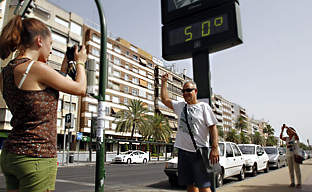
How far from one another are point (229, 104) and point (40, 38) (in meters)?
116

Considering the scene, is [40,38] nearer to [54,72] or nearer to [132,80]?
[54,72]

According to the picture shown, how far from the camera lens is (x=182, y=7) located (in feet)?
17.4

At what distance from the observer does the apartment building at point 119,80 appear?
1675 inches

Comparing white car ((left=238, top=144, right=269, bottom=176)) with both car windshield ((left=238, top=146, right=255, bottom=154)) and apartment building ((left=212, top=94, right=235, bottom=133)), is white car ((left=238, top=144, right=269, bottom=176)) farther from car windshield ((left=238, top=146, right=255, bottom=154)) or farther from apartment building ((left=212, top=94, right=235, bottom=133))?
apartment building ((left=212, top=94, right=235, bottom=133))

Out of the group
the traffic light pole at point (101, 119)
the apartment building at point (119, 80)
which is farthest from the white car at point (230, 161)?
the apartment building at point (119, 80)

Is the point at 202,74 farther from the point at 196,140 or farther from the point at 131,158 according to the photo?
the point at 131,158

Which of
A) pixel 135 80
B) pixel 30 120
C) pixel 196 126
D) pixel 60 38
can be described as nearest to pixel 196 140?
pixel 196 126

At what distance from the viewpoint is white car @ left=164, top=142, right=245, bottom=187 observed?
8953 mm

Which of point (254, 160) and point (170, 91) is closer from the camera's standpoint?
point (254, 160)

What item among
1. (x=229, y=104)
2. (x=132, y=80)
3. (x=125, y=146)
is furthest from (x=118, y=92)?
(x=229, y=104)

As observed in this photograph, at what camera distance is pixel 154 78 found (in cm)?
6084

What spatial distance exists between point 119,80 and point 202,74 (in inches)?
1765

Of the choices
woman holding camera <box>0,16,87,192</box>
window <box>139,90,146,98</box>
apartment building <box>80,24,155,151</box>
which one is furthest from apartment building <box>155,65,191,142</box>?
woman holding camera <box>0,16,87,192</box>

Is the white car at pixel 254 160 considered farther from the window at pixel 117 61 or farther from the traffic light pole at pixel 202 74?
the window at pixel 117 61
